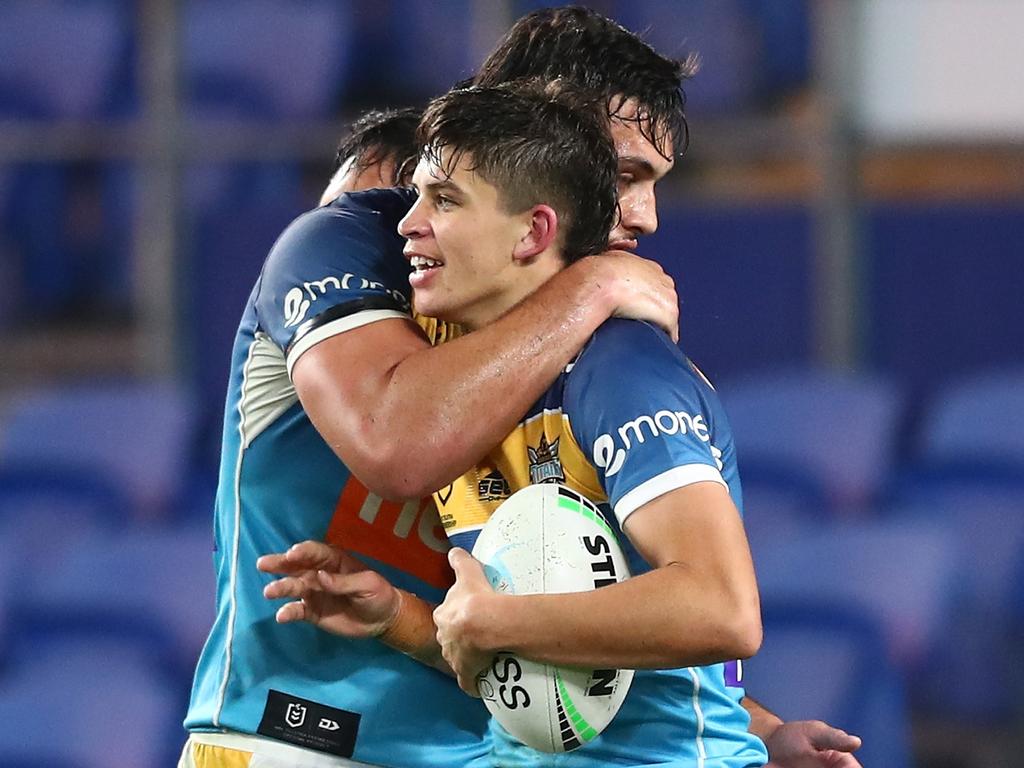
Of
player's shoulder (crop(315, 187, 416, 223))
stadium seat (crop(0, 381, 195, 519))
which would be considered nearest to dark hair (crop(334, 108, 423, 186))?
player's shoulder (crop(315, 187, 416, 223))

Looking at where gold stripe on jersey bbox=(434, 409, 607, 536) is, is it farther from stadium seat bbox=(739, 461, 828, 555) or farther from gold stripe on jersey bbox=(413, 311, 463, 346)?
stadium seat bbox=(739, 461, 828, 555)

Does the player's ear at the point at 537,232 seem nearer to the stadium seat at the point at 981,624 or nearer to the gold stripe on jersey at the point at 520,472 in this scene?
the gold stripe on jersey at the point at 520,472

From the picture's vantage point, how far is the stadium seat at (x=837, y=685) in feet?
13.8

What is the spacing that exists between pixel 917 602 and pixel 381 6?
371 cm

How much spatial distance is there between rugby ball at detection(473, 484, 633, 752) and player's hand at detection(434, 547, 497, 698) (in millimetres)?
32

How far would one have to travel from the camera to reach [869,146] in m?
6.04

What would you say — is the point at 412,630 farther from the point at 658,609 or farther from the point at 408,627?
the point at 658,609

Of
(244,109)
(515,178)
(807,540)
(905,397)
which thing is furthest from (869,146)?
(515,178)

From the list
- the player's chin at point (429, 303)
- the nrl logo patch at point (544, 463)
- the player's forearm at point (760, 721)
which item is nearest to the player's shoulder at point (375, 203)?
the player's chin at point (429, 303)

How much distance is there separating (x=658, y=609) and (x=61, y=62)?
5367 millimetres

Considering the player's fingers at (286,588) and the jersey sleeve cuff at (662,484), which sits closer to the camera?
the jersey sleeve cuff at (662,484)

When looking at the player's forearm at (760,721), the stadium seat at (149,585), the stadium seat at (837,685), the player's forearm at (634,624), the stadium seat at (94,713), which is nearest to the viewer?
the player's forearm at (634,624)

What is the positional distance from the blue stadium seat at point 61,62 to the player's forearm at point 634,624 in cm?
518

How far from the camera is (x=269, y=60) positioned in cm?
703
